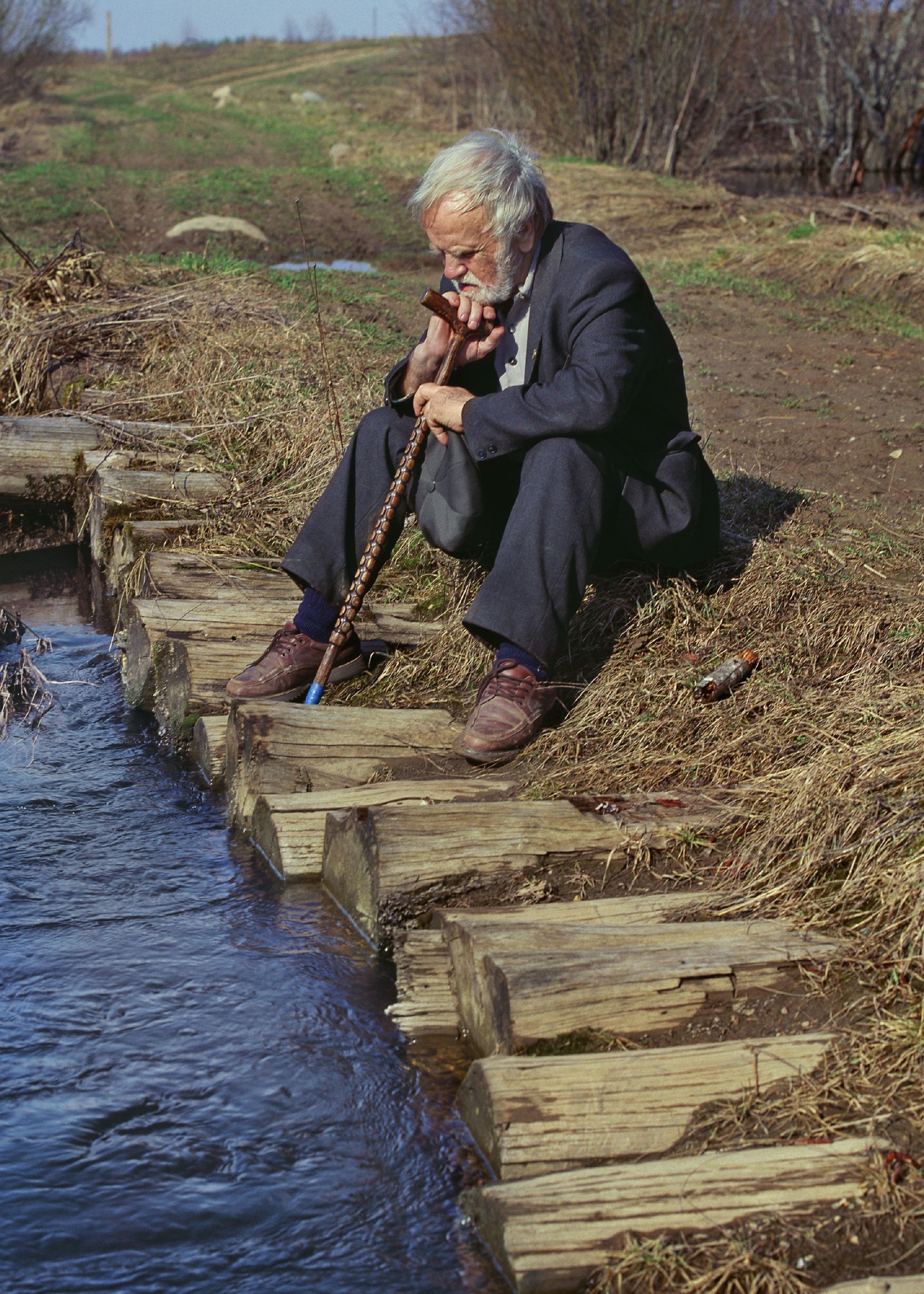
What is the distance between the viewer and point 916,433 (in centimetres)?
609

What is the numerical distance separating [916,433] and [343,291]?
462cm

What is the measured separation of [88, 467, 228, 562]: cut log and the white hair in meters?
2.20

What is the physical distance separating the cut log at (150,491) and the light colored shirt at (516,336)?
1.99 metres

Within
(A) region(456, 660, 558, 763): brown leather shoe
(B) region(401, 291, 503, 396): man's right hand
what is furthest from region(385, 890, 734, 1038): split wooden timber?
(B) region(401, 291, 503, 396): man's right hand

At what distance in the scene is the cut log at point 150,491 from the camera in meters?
5.24

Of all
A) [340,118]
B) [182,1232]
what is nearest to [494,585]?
[182,1232]

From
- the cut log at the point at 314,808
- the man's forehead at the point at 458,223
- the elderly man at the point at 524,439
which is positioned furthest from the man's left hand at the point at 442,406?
the cut log at the point at 314,808

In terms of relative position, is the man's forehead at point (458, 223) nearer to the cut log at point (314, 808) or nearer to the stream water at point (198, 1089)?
the cut log at point (314, 808)

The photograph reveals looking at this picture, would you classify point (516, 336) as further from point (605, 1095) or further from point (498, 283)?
point (605, 1095)

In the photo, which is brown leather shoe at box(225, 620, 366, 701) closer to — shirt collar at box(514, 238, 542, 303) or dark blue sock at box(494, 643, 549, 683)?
dark blue sock at box(494, 643, 549, 683)

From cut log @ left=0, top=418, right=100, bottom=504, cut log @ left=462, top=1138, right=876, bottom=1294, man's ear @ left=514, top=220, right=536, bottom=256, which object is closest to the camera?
cut log @ left=462, top=1138, right=876, bottom=1294

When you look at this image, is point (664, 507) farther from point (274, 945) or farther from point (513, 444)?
point (274, 945)

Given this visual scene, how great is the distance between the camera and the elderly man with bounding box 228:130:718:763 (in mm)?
3199

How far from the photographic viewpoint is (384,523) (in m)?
3.61
